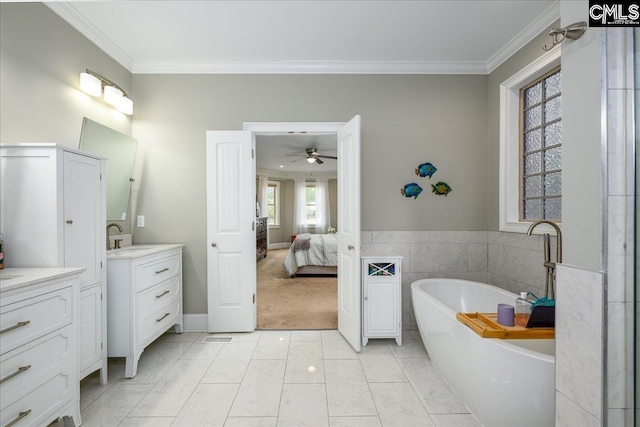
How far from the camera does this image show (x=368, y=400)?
1990 mm

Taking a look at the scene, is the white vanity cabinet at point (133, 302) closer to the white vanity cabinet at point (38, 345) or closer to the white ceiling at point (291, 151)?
the white vanity cabinet at point (38, 345)

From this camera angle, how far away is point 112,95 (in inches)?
107

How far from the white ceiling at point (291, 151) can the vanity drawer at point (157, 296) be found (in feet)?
8.56

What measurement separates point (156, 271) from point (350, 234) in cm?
177

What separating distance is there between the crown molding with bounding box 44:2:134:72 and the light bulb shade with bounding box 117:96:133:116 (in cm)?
41

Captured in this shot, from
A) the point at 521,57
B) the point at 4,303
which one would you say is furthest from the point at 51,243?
the point at 521,57

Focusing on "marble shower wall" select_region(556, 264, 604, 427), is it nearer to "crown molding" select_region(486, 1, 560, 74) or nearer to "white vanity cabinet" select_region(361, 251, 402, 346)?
"white vanity cabinet" select_region(361, 251, 402, 346)

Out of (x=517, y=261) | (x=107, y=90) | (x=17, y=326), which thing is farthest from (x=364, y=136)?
(x=17, y=326)

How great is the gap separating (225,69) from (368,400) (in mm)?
3295

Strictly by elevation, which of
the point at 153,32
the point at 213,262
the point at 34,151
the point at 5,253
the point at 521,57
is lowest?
the point at 213,262

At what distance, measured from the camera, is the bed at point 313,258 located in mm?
5656

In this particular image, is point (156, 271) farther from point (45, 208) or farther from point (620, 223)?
point (620, 223)

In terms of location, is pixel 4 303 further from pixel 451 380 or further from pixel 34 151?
pixel 451 380

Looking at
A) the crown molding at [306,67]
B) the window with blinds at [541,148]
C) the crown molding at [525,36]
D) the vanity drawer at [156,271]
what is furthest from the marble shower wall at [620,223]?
the vanity drawer at [156,271]
